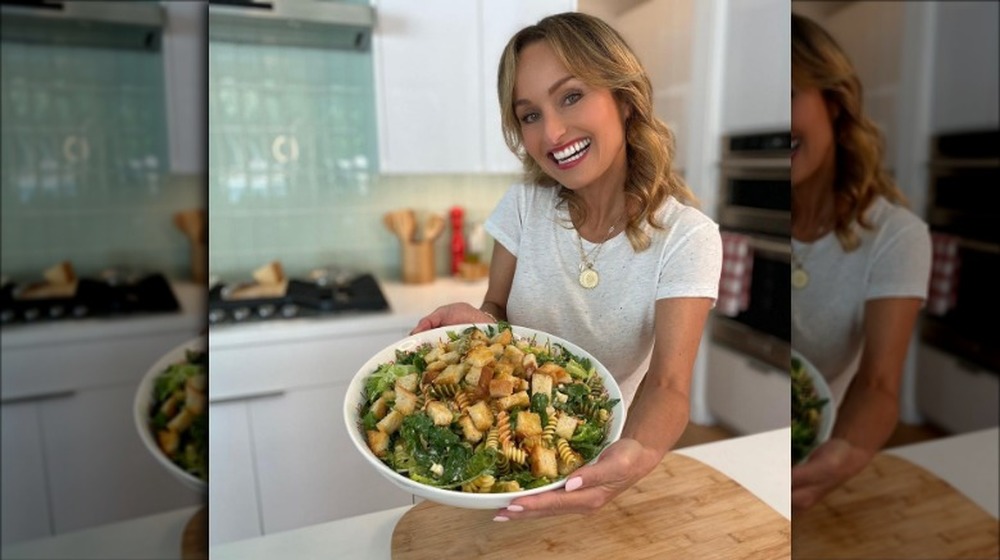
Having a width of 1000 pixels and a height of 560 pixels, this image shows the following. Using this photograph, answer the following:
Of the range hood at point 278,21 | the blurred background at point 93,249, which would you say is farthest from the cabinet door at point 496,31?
the blurred background at point 93,249

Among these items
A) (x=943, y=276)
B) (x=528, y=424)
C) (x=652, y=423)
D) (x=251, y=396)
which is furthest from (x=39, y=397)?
(x=943, y=276)

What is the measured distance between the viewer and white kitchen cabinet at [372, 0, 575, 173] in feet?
1.73

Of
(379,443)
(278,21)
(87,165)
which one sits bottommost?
(379,443)

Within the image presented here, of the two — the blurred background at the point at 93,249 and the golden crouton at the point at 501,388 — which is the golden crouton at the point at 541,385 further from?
the blurred background at the point at 93,249

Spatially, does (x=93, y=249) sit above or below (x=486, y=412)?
above

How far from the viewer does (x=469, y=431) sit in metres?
0.50

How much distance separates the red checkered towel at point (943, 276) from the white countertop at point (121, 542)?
62 centimetres

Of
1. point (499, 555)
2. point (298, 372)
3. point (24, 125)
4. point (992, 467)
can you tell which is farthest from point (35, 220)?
point (992, 467)

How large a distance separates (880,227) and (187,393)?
0.53 metres

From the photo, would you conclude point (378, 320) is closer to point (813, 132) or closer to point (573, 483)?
point (573, 483)

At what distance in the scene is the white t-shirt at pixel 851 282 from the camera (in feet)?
1.68

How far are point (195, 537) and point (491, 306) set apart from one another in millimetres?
303

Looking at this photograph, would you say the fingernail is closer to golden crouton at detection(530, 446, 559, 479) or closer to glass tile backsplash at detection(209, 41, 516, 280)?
golden crouton at detection(530, 446, 559, 479)

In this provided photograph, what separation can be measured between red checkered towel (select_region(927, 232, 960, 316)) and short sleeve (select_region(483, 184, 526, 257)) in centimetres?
32
